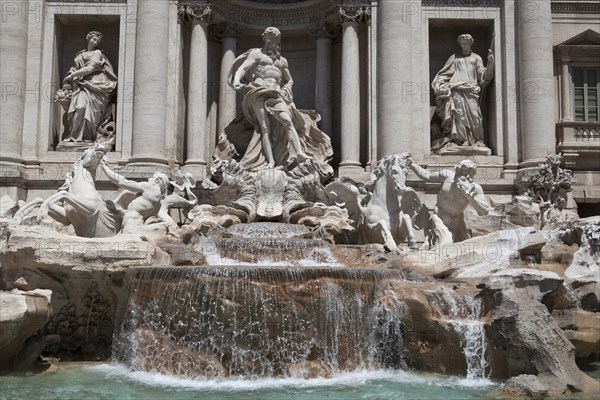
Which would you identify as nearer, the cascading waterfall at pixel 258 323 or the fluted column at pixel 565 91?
the cascading waterfall at pixel 258 323

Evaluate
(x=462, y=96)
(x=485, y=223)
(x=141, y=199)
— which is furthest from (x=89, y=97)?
(x=485, y=223)

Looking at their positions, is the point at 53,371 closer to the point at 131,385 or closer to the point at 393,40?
the point at 131,385

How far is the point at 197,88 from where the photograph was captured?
18219 millimetres

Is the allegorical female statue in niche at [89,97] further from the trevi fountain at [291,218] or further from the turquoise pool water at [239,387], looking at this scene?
the turquoise pool water at [239,387]

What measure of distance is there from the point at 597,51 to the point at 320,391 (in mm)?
14636

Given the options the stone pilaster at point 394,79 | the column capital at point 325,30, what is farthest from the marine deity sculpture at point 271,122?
the column capital at point 325,30

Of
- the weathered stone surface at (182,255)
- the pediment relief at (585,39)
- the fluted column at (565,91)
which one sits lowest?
the weathered stone surface at (182,255)

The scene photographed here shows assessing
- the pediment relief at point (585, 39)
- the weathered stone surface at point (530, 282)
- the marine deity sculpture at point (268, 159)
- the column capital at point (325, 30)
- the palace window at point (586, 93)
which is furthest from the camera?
the column capital at point (325, 30)

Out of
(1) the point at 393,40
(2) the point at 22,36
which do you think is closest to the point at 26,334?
(2) the point at 22,36

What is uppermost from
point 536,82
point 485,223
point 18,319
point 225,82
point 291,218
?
point 225,82

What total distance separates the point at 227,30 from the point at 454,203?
929cm

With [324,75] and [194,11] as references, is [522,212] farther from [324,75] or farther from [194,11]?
[194,11]

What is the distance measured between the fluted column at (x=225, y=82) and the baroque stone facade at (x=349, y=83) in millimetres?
40

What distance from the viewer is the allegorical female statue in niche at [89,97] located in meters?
18.3
